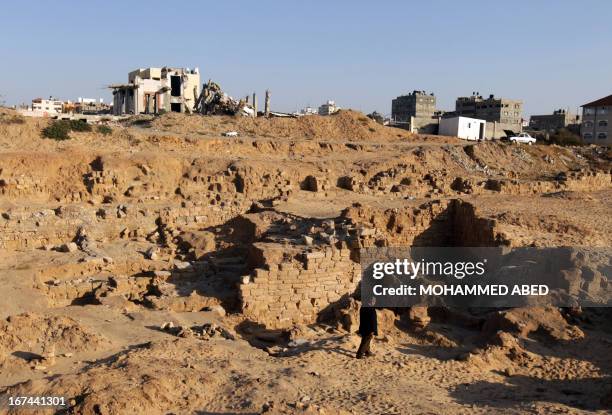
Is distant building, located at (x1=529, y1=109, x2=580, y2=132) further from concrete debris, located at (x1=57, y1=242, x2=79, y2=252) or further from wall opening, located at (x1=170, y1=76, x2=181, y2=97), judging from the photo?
concrete debris, located at (x1=57, y1=242, x2=79, y2=252)

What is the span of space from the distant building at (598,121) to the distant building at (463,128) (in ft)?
45.1

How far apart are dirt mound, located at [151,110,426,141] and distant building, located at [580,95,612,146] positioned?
887 inches

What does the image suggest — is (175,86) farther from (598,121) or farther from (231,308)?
(598,121)

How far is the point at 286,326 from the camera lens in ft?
31.9

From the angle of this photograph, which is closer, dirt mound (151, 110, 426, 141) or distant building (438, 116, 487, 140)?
dirt mound (151, 110, 426, 141)

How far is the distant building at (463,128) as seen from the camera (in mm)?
30609

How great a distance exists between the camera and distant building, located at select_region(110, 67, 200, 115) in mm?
32812

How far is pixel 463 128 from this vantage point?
30766 millimetres

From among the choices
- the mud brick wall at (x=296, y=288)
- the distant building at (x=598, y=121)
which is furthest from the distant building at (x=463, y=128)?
the mud brick wall at (x=296, y=288)

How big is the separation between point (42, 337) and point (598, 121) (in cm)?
4292

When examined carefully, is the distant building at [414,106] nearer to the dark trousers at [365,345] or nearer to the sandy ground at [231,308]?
the sandy ground at [231,308]

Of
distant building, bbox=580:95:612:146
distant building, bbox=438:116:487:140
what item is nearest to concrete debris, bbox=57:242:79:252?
distant building, bbox=438:116:487:140

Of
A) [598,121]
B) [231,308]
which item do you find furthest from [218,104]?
[598,121]

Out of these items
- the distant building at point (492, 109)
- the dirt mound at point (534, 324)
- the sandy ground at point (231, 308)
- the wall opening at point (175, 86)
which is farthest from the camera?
the distant building at point (492, 109)
